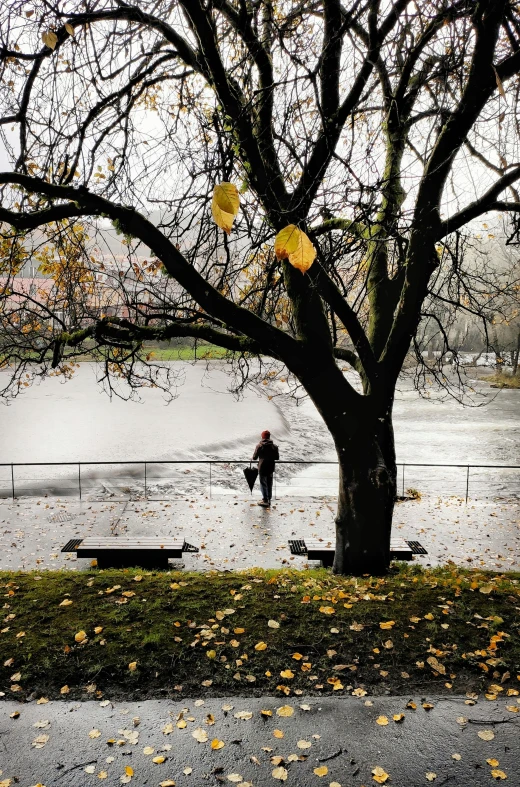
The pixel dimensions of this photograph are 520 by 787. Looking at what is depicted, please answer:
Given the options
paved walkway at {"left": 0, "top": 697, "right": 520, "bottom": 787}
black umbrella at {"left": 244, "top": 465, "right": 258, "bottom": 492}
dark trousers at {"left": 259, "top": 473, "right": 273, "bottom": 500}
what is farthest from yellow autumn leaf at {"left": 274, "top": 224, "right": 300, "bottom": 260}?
black umbrella at {"left": 244, "top": 465, "right": 258, "bottom": 492}

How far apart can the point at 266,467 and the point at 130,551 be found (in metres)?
4.20

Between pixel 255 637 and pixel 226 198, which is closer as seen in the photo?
pixel 226 198

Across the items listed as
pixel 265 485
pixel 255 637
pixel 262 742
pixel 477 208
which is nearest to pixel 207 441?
pixel 265 485

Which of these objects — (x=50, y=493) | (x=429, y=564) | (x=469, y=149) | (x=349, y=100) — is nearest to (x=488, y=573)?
(x=429, y=564)

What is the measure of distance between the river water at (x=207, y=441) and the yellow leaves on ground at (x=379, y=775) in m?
8.60

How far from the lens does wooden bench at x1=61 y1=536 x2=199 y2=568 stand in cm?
784

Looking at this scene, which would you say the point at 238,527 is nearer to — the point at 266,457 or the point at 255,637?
the point at 266,457

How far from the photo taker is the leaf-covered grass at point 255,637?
420 cm

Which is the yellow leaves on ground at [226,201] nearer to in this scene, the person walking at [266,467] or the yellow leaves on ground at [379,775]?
the yellow leaves on ground at [379,775]

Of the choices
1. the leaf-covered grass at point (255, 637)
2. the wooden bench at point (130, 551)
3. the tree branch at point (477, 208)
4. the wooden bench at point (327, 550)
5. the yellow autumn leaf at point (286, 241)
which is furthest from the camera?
the wooden bench at point (327, 550)

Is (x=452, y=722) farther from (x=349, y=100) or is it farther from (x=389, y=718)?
(x=349, y=100)

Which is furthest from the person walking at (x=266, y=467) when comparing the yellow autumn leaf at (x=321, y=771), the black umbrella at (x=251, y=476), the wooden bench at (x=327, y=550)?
the yellow autumn leaf at (x=321, y=771)

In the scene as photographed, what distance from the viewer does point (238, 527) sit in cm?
1014

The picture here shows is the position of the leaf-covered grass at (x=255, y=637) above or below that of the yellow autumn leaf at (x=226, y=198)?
below
